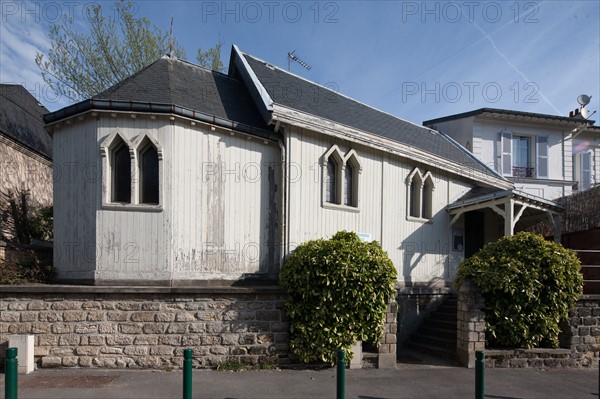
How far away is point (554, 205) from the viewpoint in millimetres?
12297

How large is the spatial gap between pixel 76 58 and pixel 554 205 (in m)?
19.0

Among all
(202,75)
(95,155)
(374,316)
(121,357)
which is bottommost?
(121,357)

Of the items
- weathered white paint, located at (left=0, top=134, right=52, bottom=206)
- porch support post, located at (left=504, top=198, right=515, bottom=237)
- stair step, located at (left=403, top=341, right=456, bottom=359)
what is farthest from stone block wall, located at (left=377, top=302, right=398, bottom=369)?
weathered white paint, located at (left=0, top=134, right=52, bottom=206)

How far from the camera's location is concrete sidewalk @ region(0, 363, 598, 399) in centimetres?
690

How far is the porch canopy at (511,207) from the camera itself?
11.4 meters

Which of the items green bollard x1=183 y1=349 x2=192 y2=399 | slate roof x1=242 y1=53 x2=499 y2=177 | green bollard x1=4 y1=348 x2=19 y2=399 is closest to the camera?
green bollard x1=4 y1=348 x2=19 y2=399

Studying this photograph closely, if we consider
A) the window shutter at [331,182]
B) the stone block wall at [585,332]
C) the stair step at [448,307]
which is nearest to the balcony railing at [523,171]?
the stair step at [448,307]

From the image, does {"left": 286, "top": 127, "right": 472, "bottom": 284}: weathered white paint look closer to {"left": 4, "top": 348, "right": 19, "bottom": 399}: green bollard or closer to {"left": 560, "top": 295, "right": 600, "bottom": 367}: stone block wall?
{"left": 560, "top": 295, "right": 600, "bottom": 367}: stone block wall

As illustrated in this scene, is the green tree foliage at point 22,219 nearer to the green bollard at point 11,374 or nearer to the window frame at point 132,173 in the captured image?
the window frame at point 132,173

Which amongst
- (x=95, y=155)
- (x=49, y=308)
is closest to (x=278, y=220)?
(x=95, y=155)

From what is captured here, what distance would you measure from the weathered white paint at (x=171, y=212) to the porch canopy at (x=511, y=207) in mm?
6258

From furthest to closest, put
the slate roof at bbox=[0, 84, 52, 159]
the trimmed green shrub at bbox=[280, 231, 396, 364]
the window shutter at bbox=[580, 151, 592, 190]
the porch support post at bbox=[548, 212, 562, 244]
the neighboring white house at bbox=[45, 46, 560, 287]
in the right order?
the window shutter at bbox=[580, 151, 592, 190]
the slate roof at bbox=[0, 84, 52, 159]
the porch support post at bbox=[548, 212, 562, 244]
the neighboring white house at bbox=[45, 46, 560, 287]
the trimmed green shrub at bbox=[280, 231, 396, 364]

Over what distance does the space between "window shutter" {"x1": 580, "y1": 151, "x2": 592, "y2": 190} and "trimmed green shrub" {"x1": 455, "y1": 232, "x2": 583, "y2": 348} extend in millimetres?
14423

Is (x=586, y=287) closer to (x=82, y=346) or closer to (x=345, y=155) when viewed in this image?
(x=345, y=155)
